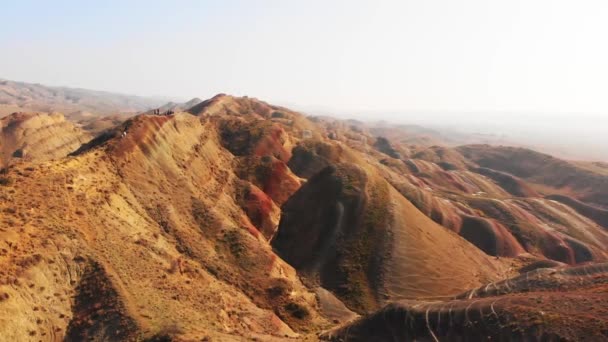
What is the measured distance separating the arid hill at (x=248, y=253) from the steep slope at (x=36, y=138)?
4590 centimetres

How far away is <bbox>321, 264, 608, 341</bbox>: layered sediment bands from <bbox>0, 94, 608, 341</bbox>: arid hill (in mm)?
107

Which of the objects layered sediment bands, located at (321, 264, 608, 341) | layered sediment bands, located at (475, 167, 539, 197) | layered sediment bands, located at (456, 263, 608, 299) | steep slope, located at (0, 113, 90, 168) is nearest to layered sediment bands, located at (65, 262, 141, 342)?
layered sediment bands, located at (321, 264, 608, 341)

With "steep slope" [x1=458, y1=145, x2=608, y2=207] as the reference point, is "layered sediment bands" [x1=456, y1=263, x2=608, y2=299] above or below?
above

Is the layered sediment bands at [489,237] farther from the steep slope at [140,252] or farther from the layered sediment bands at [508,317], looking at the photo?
the steep slope at [140,252]

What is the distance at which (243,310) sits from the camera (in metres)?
37.1

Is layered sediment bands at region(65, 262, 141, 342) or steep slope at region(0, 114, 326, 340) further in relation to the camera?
steep slope at region(0, 114, 326, 340)

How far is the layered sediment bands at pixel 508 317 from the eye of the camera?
25.0m

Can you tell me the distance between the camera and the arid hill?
28703 mm

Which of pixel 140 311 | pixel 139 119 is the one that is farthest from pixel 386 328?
pixel 139 119

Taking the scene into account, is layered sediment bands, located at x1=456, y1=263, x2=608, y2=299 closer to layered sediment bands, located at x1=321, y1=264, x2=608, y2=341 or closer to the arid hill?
layered sediment bands, located at x1=321, y1=264, x2=608, y2=341

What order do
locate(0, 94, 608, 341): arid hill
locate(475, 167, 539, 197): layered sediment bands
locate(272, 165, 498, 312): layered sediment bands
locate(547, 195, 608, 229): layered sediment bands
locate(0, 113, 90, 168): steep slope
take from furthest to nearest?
locate(475, 167, 539, 197): layered sediment bands
locate(547, 195, 608, 229): layered sediment bands
locate(0, 113, 90, 168): steep slope
locate(272, 165, 498, 312): layered sediment bands
locate(0, 94, 608, 341): arid hill

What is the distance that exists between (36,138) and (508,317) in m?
107

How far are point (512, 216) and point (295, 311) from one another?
64398mm

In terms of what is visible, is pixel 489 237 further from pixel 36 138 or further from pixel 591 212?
pixel 36 138
